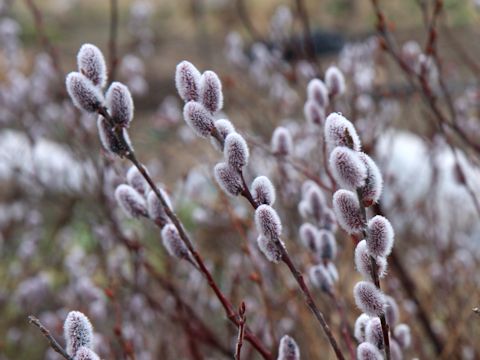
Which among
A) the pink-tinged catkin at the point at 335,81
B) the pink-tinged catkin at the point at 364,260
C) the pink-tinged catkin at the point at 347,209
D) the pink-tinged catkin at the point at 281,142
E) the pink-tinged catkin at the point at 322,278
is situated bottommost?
the pink-tinged catkin at the point at 364,260

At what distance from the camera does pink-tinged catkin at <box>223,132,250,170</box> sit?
0.81 m

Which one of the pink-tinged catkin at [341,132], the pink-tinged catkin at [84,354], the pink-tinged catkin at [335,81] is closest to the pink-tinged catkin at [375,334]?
the pink-tinged catkin at [341,132]

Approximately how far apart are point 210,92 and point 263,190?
0.49ft

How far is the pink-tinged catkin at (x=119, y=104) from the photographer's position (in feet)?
2.74

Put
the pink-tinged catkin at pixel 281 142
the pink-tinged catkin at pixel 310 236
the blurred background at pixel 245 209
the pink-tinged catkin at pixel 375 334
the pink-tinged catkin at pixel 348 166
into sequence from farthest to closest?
the blurred background at pixel 245 209, the pink-tinged catkin at pixel 281 142, the pink-tinged catkin at pixel 310 236, the pink-tinged catkin at pixel 375 334, the pink-tinged catkin at pixel 348 166

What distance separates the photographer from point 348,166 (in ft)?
2.27

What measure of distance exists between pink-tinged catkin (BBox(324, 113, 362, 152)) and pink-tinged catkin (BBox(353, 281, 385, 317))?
166mm

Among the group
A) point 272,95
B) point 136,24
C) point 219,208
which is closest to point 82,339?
point 219,208

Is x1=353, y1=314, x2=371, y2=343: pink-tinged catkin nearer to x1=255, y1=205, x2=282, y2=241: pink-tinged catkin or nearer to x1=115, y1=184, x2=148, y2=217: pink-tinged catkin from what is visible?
x1=255, y1=205, x2=282, y2=241: pink-tinged catkin

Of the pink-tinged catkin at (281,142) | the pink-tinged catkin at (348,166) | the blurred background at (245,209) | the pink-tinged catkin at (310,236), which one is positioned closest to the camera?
the pink-tinged catkin at (348,166)

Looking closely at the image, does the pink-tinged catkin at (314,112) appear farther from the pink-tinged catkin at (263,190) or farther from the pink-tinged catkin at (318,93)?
the pink-tinged catkin at (263,190)

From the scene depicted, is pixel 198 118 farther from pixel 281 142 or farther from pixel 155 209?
pixel 281 142

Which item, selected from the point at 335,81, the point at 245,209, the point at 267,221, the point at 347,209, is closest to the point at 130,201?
the point at 267,221

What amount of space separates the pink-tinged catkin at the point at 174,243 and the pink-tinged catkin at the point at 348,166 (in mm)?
337
